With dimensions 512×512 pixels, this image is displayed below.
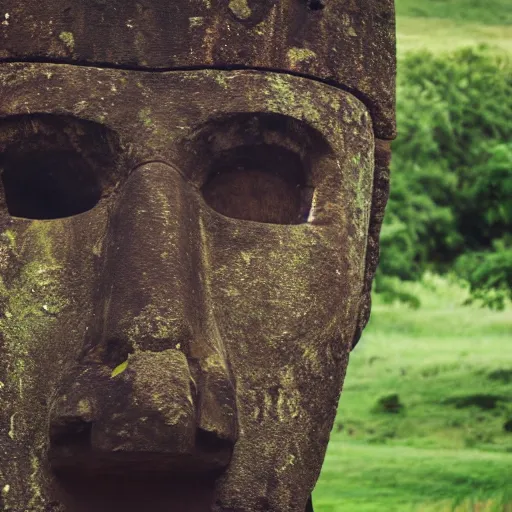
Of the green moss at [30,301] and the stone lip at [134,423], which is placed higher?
the green moss at [30,301]

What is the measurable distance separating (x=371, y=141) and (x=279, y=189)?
0.43 m

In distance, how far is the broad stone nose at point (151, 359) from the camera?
4.40m

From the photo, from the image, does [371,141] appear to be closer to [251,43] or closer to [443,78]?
[251,43]

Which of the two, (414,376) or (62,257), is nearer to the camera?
(62,257)

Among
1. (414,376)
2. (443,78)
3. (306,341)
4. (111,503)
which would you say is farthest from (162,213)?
(443,78)

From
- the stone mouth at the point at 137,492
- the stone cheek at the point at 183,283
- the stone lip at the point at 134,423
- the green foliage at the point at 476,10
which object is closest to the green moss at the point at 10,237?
the stone cheek at the point at 183,283

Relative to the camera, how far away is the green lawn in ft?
28.8

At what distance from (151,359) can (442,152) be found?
2743 cm

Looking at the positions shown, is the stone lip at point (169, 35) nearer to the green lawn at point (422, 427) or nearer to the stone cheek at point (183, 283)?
the stone cheek at point (183, 283)

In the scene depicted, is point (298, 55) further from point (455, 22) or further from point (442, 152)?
point (442, 152)

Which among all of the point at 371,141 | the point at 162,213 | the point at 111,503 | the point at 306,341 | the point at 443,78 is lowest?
the point at 111,503

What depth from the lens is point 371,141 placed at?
556 centimetres

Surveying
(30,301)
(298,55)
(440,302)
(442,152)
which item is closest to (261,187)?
(298,55)

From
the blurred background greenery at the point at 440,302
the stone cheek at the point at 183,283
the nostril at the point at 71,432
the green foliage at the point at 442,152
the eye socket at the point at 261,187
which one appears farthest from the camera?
the green foliage at the point at 442,152
